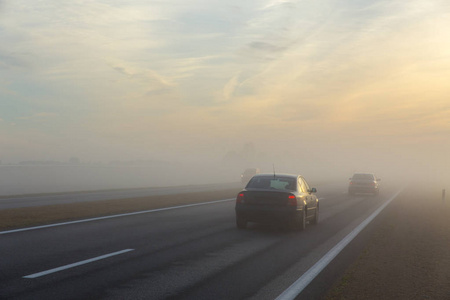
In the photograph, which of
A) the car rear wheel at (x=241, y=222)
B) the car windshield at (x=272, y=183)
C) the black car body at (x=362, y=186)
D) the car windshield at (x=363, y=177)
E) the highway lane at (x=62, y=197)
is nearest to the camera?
the car rear wheel at (x=241, y=222)

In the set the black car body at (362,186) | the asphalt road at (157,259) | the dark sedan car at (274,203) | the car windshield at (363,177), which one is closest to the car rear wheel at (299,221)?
the dark sedan car at (274,203)

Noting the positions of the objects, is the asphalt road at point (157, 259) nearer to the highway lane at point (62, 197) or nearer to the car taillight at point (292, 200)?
the car taillight at point (292, 200)

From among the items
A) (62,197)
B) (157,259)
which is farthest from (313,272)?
(62,197)

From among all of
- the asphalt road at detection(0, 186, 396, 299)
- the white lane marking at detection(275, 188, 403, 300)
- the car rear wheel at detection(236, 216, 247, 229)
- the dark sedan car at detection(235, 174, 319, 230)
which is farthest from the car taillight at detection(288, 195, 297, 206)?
the white lane marking at detection(275, 188, 403, 300)

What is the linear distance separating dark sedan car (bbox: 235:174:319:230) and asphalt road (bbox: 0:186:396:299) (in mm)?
399

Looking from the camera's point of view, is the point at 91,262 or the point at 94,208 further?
the point at 94,208

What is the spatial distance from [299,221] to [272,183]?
1.37 meters

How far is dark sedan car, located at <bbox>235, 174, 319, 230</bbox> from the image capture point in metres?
12.6

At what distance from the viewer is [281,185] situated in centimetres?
1354

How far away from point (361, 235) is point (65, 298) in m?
8.94

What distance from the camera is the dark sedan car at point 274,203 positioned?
12.6 m

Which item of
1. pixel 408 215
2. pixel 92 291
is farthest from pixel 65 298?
pixel 408 215

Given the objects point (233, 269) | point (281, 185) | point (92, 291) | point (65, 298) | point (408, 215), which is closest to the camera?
point (65, 298)

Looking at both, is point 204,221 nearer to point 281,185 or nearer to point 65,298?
point 281,185
